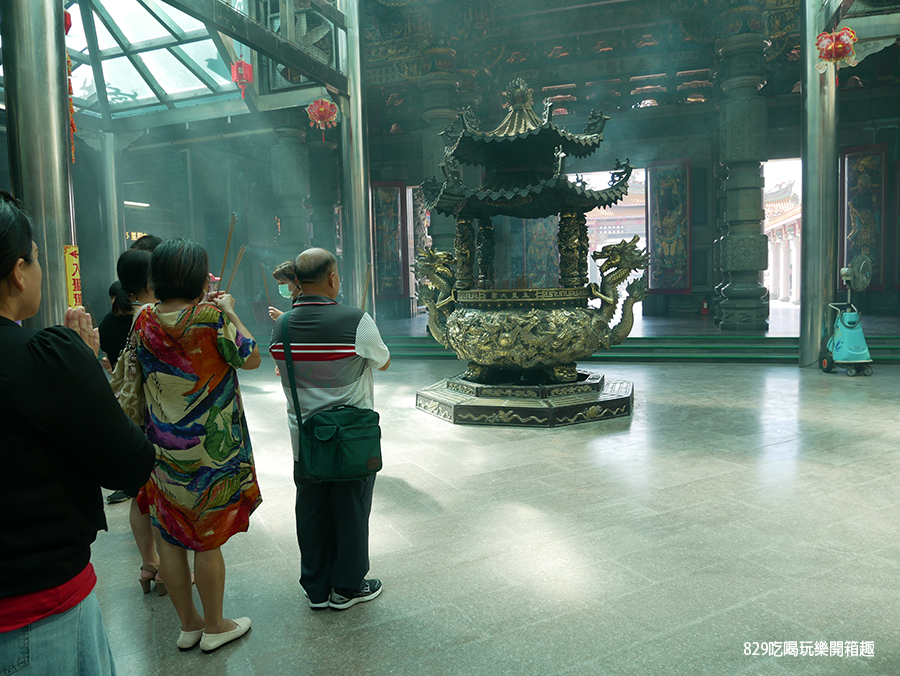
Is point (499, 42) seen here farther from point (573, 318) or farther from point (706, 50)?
point (573, 318)

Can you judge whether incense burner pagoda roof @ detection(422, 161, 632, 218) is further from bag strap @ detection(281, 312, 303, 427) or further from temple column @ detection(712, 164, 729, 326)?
temple column @ detection(712, 164, 729, 326)

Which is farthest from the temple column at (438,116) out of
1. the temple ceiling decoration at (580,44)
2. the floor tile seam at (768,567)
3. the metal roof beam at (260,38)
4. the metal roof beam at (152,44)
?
the floor tile seam at (768,567)

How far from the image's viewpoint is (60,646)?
43.7 inches

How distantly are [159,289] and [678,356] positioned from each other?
7821mm

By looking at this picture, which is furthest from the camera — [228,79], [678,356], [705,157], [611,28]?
[705,157]

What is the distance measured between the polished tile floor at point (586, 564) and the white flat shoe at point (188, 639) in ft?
0.09

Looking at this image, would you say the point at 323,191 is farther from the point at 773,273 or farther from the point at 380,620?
the point at 773,273

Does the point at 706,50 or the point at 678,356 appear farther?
the point at 706,50

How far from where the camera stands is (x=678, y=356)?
8.74 m

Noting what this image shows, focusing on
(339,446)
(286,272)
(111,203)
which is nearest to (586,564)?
(339,446)

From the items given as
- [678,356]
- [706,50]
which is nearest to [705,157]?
[706,50]

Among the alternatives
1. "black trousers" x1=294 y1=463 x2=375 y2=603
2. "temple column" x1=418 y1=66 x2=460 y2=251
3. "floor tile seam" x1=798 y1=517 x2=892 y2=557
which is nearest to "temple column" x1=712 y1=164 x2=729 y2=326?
"temple column" x1=418 y1=66 x2=460 y2=251

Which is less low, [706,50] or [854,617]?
[706,50]

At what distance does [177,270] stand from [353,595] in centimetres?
137
